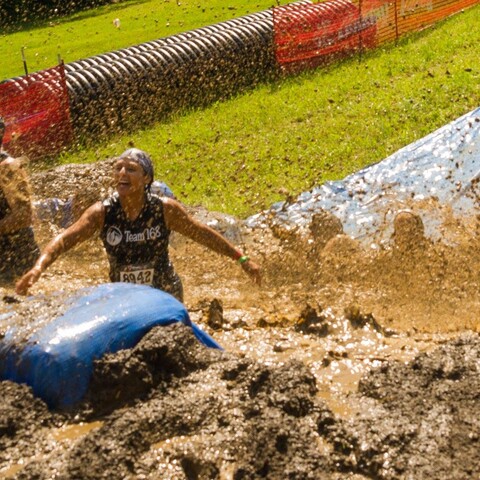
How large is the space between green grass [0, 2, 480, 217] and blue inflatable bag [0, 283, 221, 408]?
575 centimetres

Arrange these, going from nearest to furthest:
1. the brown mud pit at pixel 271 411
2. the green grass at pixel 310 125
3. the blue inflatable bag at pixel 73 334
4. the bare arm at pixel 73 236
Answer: the brown mud pit at pixel 271 411 < the blue inflatable bag at pixel 73 334 < the bare arm at pixel 73 236 < the green grass at pixel 310 125

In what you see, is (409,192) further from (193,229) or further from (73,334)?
(73,334)

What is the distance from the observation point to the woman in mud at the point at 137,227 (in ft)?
23.3

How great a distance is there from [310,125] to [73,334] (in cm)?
970

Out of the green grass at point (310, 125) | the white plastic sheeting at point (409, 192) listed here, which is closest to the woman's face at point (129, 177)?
the white plastic sheeting at point (409, 192)

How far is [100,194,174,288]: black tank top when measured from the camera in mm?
7172

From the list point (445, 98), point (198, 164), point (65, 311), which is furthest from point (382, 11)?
point (65, 311)

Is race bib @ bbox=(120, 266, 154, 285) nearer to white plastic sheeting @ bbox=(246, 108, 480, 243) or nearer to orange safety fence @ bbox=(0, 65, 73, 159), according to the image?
white plastic sheeting @ bbox=(246, 108, 480, 243)

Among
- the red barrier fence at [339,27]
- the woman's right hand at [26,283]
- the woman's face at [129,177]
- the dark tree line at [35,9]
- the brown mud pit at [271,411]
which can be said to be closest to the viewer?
the brown mud pit at [271,411]

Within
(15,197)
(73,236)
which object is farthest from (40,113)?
(73,236)

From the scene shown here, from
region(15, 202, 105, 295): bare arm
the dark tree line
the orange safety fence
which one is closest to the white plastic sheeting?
region(15, 202, 105, 295): bare arm

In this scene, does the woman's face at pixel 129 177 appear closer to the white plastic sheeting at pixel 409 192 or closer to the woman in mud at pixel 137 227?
the woman in mud at pixel 137 227

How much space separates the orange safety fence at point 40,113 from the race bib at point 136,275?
8408mm

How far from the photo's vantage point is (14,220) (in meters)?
8.48
